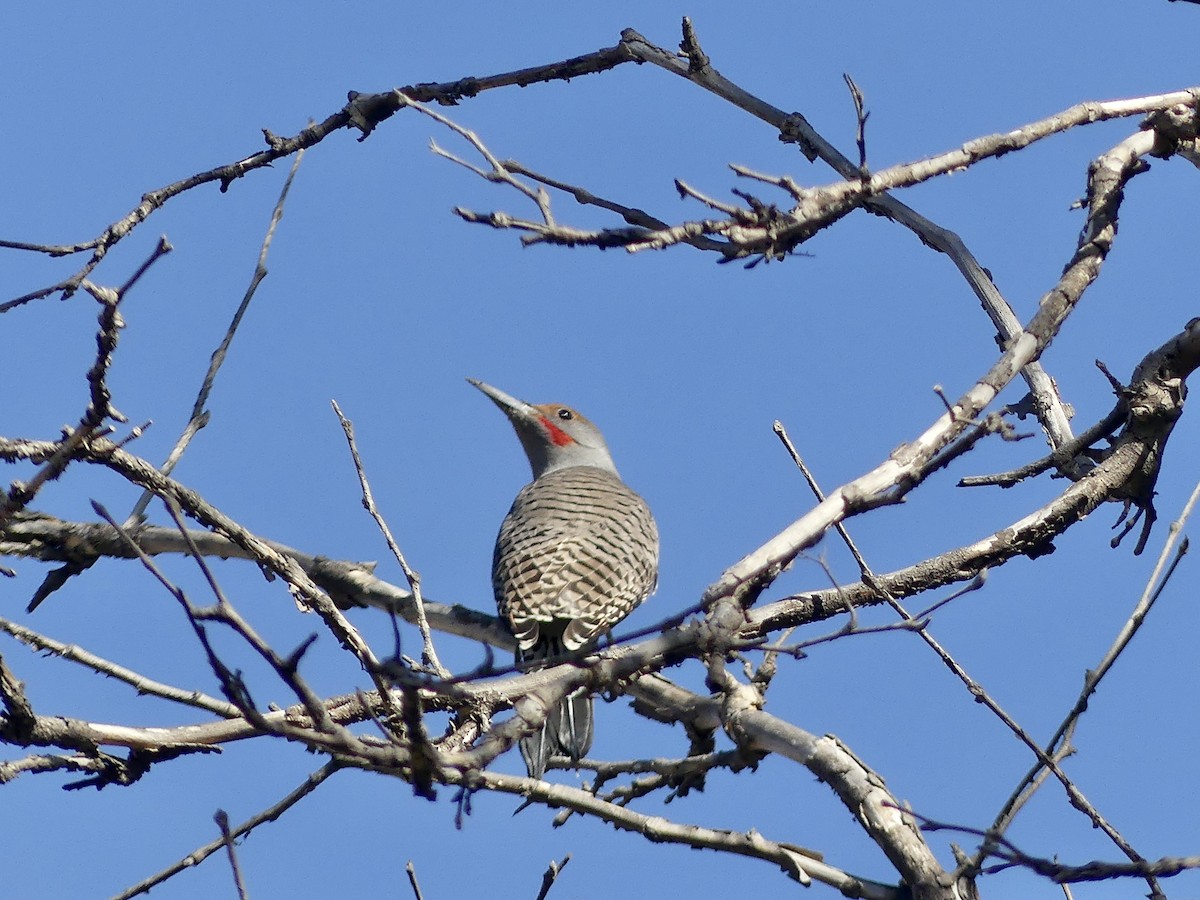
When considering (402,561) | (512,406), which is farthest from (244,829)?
(512,406)

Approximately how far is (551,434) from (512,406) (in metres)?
0.26

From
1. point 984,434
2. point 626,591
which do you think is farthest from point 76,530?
point 984,434

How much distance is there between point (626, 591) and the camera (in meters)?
5.23

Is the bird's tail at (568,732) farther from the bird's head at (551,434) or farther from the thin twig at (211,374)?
the bird's head at (551,434)

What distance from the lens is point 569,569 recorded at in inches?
203

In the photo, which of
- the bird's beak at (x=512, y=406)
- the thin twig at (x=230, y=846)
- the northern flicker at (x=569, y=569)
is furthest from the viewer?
the bird's beak at (x=512, y=406)

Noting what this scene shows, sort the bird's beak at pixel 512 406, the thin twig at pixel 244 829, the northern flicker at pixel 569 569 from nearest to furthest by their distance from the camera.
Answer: the thin twig at pixel 244 829, the northern flicker at pixel 569 569, the bird's beak at pixel 512 406

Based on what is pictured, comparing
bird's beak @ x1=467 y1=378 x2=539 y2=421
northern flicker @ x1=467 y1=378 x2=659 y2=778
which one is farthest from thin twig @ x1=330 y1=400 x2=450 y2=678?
bird's beak @ x1=467 y1=378 x2=539 y2=421

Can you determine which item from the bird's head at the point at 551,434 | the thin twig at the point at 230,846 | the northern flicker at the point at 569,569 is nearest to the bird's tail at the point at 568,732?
the northern flicker at the point at 569,569

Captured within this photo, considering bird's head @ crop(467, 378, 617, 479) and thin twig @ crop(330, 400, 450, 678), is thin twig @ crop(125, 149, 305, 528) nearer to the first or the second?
thin twig @ crop(330, 400, 450, 678)

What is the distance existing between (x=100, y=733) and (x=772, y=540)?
5.03 feet

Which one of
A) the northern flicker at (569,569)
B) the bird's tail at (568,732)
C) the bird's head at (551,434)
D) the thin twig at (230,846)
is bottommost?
the thin twig at (230,846)

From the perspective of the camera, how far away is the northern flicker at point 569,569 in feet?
14.0

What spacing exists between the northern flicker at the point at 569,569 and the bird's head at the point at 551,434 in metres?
0.39
